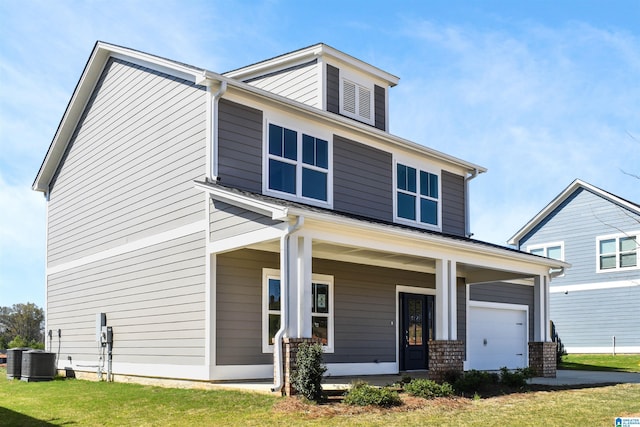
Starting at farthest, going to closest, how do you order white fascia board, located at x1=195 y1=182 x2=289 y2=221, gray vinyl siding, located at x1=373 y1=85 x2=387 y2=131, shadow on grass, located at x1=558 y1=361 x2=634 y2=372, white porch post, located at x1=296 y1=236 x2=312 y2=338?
shadow on grass, located at x1=558 y1=361 x2=634 y2=372 → gray vinyl siding, located at x1=373 y1=85 x2=387 y2=131 → white porch post, located at x1=296 y1=236 x2=312 y2=338 → white fascia board, located at x1=195 y1=182 x2=289 y2=221

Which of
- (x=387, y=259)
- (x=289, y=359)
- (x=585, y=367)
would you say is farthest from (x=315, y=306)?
(x=585, y=367)

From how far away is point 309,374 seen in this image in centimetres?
1127

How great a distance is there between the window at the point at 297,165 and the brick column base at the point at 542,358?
6.75m

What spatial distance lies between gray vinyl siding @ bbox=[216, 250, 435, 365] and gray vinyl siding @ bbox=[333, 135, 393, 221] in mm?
1455

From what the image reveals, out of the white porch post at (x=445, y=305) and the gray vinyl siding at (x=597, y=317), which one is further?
the gray vinyl siding at (x=597, y=317)

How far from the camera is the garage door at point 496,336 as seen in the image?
67.3 ft

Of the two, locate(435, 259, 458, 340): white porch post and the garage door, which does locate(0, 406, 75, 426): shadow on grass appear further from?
the garage door

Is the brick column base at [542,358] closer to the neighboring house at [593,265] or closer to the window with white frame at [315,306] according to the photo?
the window with white frame at [315,306]

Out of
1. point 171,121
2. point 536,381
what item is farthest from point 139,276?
point 536,381

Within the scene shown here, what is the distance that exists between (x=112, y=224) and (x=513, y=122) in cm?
1056

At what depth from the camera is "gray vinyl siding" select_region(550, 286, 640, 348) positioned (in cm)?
2722

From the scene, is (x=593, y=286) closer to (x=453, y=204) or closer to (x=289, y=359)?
(x=453, y=204)

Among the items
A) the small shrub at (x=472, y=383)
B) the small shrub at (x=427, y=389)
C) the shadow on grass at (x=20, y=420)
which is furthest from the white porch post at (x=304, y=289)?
the shadow on grass at (x=20, y=420)

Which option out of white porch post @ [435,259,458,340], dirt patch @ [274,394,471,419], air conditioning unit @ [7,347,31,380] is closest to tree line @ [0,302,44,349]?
air conditioning unit @ [7,347,31,380]
